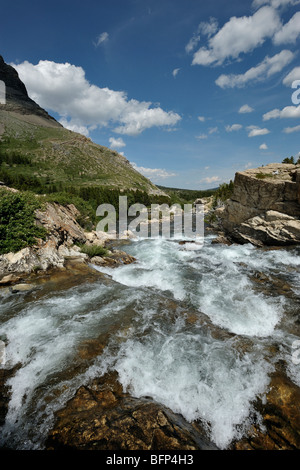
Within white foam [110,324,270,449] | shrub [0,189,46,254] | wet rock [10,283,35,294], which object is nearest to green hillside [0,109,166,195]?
shrub [0,189,46,254]

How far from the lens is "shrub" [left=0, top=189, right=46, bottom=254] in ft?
44.4

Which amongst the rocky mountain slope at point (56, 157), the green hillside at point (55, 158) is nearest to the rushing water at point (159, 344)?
the green hillside at point (55, 158)

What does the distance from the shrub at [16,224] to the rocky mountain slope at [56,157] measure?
276ft

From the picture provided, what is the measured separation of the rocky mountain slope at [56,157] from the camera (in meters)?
104

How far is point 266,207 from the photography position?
81.5 ft

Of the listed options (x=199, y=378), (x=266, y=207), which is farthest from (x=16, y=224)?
(x=266, y=207)

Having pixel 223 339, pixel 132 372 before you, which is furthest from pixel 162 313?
pixel 132 372

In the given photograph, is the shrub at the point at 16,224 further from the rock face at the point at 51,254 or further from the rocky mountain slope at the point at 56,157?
the rocky mountain slope at the point at 56,157

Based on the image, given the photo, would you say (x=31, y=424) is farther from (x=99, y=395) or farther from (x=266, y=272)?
(x=266, y=272)

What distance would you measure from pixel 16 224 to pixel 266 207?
2647 centimetres

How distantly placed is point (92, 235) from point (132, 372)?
21156 mm

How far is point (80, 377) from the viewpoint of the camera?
5785mm

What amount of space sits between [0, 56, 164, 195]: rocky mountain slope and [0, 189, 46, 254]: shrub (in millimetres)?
83979
